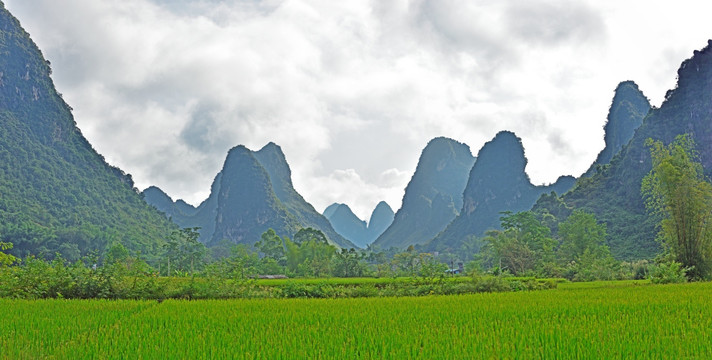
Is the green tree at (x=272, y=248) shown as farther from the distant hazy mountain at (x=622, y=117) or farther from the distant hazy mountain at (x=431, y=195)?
the distant hazy mountain at (x=431, y=195)

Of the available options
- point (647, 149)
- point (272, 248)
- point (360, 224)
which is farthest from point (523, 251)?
point (360, 224)

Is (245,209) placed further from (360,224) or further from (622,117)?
(360,224)

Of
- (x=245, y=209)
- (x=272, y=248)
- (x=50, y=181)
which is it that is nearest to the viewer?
(x=272, y=248)

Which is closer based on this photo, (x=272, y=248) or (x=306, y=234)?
(x=272, y=248)

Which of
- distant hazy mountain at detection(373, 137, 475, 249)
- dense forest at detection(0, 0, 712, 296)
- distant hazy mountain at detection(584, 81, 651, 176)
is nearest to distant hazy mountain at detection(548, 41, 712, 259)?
dense forest at detection(0, 0, 712, 296)

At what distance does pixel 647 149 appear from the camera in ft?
153

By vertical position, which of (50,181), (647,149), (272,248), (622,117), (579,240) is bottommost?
(579,240)

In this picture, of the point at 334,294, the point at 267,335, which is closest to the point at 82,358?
the point at 267,335

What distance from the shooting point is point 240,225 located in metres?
93.6

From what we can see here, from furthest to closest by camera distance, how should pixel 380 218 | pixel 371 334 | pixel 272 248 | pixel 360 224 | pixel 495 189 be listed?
pixel 380 218 → pixel 360 224 → pixel 495 189 → pixel 272 248 → pixel 371 334

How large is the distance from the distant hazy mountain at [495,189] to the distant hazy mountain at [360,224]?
83845 millimetres

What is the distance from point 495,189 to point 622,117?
29255mm

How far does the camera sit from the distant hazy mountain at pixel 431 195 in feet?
394

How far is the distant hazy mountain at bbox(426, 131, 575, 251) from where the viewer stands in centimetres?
8856
